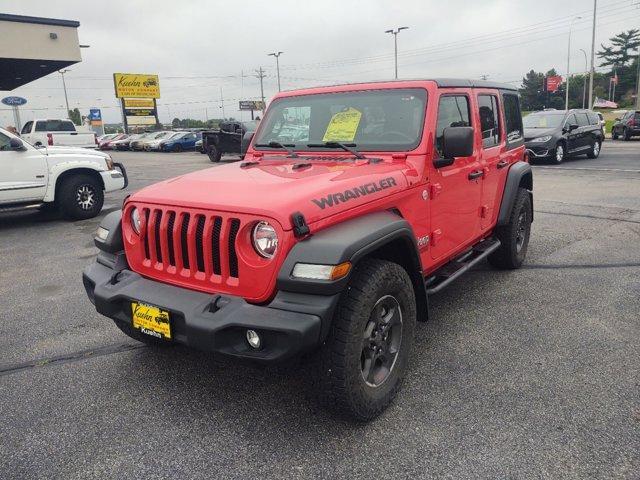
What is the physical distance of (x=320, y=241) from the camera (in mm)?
2445

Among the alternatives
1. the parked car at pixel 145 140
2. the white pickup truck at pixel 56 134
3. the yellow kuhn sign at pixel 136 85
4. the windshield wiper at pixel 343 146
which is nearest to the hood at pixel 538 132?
the windshield wiper at pixel 343 146

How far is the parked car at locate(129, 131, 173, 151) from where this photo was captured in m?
33.6

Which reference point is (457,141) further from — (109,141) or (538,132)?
(109,141)

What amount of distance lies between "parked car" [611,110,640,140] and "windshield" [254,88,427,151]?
2561 centimetres

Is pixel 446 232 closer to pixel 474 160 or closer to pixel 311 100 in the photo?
pixel 474 160

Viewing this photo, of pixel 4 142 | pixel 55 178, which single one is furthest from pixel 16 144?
pixel 55 178

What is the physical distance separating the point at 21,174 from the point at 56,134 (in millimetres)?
14709

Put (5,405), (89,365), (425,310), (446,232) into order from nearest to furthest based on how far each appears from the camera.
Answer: (5,405) → (425,310) → (89,365) → (446,232)

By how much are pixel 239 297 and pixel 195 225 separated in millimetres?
450

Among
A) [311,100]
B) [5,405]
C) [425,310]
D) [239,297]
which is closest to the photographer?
[239,297]

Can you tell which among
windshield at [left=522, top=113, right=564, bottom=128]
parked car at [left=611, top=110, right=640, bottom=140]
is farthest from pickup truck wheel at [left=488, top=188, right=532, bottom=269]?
parked car at [left=611, top=110, right=640, bottom=140]

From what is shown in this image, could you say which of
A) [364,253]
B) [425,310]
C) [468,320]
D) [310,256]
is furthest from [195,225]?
[468,320]

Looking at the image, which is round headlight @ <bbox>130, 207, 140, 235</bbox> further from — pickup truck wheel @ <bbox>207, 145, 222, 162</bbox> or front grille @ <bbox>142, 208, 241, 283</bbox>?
pickup truck wheel @ <bbox>207, 145, 222, 162</bbox>

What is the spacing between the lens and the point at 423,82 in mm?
3627
